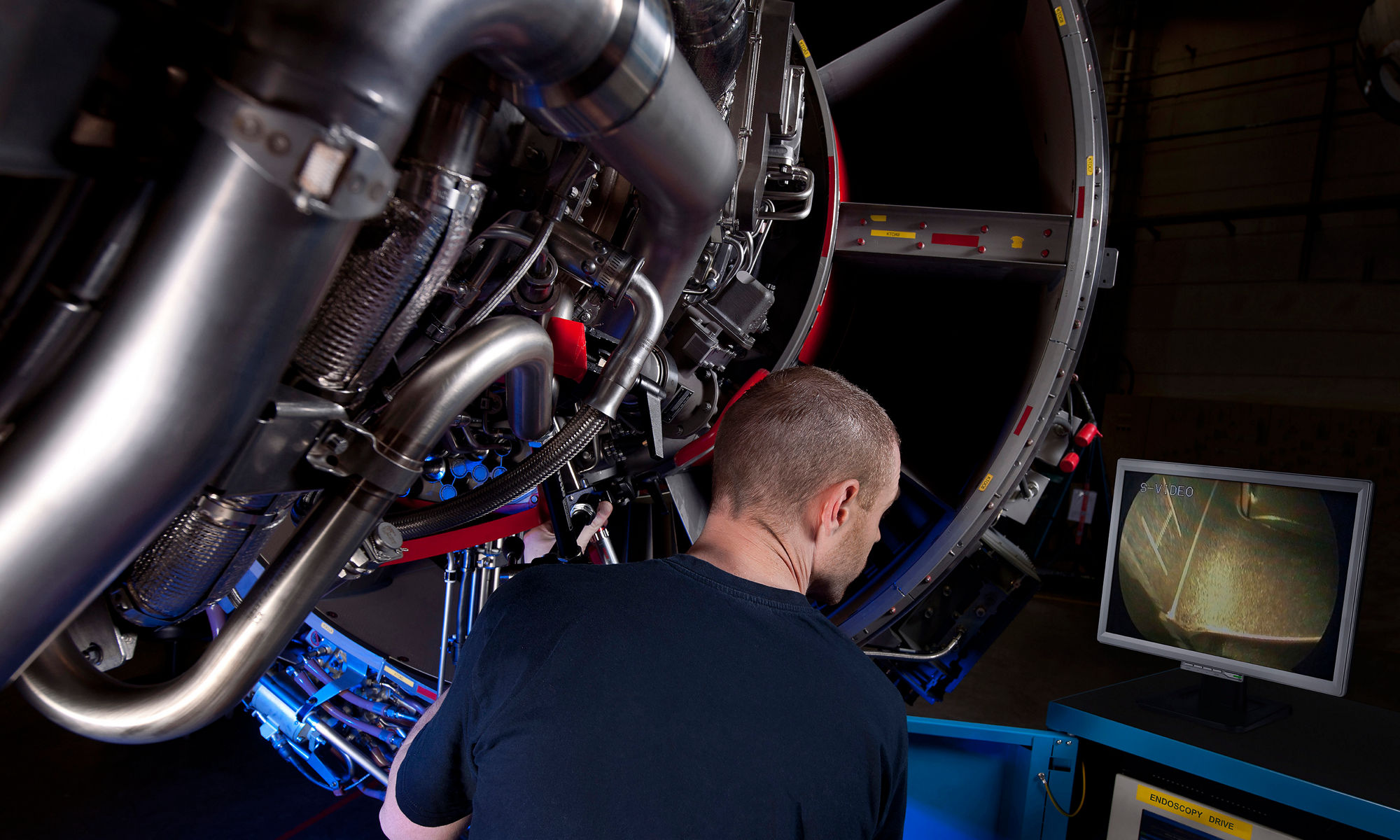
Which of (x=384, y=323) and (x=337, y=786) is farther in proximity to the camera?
(x=337, y=786)

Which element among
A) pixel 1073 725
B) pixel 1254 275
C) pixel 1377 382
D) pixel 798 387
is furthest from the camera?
pixel 1254 275

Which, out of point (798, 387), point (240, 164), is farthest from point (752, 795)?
point (240, 164)

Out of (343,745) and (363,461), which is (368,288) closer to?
(363,461)

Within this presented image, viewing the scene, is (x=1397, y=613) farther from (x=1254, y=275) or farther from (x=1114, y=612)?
(x=1114, y=612)

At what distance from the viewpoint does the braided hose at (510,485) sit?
150cm

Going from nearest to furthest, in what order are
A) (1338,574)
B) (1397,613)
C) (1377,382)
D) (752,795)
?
1. (752,795)
2. (1338,574)
3. (1397,613)
4. (1377,382)

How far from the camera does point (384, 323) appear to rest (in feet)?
3.09

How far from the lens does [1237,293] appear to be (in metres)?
6.70

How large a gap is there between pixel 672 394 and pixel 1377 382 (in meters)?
6.50

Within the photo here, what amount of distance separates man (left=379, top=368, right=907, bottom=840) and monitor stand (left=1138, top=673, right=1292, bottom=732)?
90cm

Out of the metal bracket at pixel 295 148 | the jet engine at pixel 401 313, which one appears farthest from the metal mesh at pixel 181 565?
the metal bracket at pixel 295 148

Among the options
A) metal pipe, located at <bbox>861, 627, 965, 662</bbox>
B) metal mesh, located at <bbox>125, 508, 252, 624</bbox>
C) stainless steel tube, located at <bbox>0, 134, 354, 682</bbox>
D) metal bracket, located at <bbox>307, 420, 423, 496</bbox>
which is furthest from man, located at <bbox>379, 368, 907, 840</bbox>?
metal pipe, located at <bbox>861, 627, 965, 662</bbox>

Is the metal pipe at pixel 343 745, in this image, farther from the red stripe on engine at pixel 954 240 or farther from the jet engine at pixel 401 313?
the red stripe on engine at pixel 954 240

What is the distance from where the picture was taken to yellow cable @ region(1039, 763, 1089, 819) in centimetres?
179
